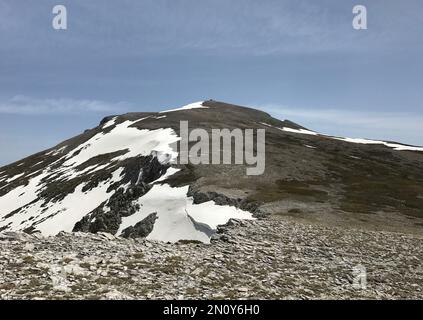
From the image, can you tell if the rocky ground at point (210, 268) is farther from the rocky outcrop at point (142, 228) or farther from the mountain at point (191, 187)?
the rocky outcrop at point (142, 228)

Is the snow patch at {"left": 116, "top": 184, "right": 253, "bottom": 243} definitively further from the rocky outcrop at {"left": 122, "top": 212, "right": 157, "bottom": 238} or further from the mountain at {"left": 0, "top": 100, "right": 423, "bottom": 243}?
the rocky outcrop at {"left": 122, "top": 212, "right": 157, "bottom": 238}

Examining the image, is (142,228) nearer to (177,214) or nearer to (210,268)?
(177,214)

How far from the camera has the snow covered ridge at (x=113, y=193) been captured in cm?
5128

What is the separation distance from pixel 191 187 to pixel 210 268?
38168 mm

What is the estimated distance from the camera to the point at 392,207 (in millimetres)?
57812

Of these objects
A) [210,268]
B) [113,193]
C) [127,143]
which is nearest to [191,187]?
[113,193]

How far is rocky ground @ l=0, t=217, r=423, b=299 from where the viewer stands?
59.0ft

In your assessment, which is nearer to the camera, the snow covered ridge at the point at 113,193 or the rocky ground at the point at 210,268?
the rocky ground at the point at 210,268

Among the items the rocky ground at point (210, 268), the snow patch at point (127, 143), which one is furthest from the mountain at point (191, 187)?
the rocky ground at point (210, 268)

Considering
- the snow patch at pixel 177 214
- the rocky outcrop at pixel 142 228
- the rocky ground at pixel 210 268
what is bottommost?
the rocky outcrop at pixel 142 228

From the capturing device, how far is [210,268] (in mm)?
22234

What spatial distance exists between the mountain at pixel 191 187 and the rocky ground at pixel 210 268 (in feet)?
47.7
